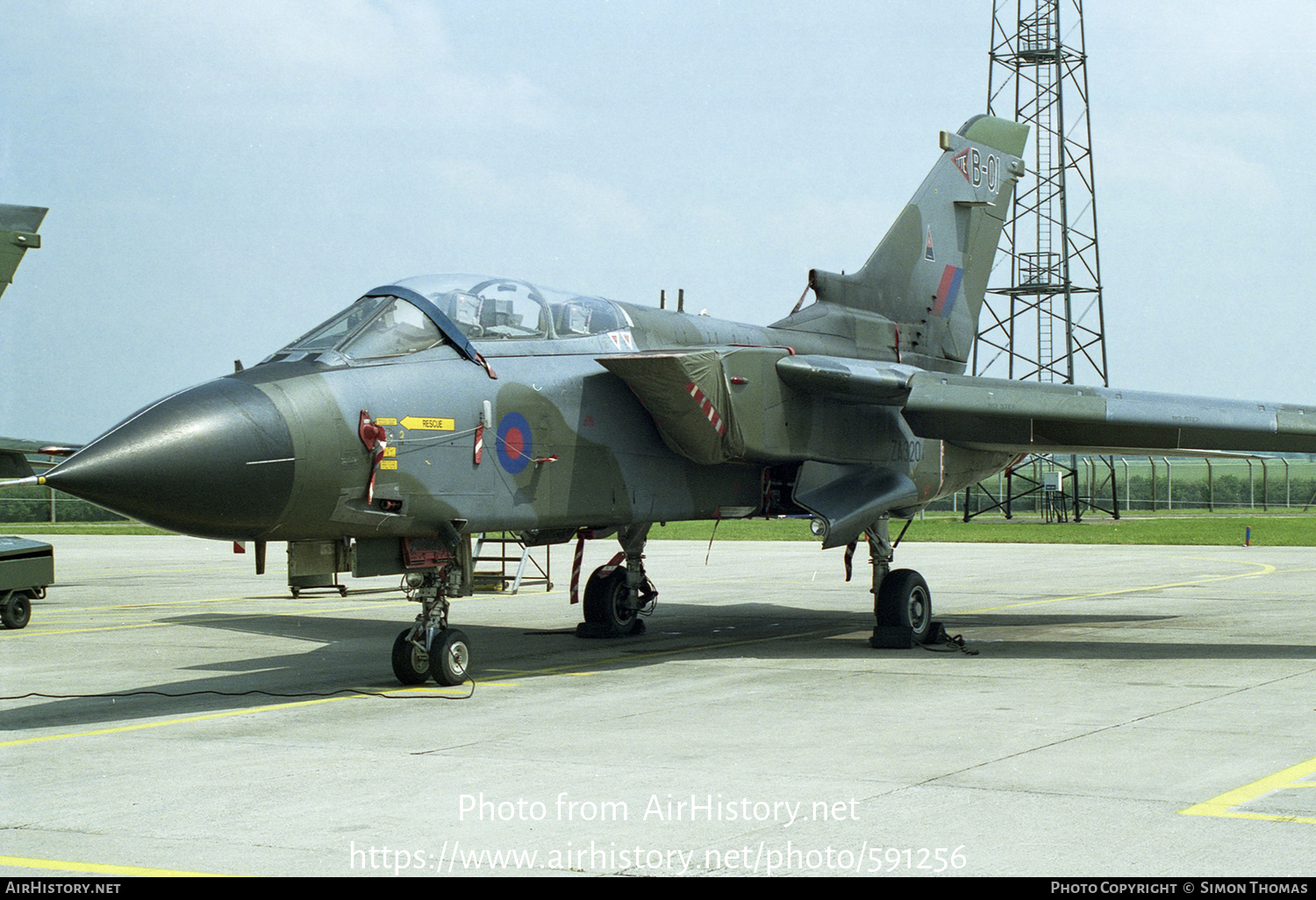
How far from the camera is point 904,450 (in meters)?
13.9

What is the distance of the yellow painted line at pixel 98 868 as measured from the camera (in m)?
4.90

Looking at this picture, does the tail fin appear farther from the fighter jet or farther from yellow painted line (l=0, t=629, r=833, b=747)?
yellow painted line (l=0, t=629, r=833, b=747)

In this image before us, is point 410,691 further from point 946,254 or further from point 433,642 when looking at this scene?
point 946,254

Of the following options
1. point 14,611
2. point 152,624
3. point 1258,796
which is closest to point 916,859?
point 1258,796

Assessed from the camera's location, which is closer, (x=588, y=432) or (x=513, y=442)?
(x=513, y=442)

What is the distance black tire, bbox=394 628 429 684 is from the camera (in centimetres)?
995

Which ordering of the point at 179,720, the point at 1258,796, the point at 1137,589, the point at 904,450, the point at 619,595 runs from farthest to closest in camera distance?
1. the point at 1137,589
2. the point at 619,595
3. the point at 904,450
4. the point at 179,720
5. the point at 1258,796

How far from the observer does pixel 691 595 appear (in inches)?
795

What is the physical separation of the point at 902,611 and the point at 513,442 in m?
4.85

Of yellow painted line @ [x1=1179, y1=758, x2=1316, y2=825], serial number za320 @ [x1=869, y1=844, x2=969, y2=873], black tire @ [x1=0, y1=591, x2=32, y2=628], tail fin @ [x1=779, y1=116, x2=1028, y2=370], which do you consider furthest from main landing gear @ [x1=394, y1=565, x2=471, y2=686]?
black tire @ [x1=0, y1=591, x2=32, y2=628]

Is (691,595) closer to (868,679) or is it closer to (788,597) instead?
(788,597)

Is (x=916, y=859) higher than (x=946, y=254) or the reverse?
the reverse

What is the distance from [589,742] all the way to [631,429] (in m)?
4.27

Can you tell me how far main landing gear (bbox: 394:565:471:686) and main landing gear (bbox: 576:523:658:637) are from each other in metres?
4.22
